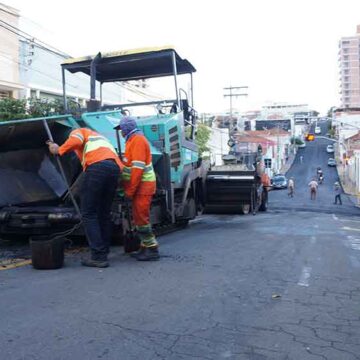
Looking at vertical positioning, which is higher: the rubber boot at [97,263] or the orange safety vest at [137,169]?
the orange safety vest at [137,169]

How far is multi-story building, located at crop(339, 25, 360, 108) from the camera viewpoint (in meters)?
154

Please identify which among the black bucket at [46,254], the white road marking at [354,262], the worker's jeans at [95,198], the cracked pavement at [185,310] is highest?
the worker's jeans at [95,198]

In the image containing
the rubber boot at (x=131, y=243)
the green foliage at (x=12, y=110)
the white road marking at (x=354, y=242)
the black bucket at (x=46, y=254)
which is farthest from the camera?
the green foliage at (x=12, y=110)

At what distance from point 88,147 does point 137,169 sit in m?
0.66

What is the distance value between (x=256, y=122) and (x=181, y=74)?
107741mm

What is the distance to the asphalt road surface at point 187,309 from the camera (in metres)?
3.47

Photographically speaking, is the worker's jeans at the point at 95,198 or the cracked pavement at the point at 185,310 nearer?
the cracked pavement at the point at 185,310

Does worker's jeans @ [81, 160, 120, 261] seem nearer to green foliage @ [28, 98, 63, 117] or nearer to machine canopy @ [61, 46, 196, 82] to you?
machine canopy @ [61, 46, 196, 82]

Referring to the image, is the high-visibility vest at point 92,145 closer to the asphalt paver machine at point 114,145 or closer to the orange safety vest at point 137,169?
the orange safety vest at point 137,169

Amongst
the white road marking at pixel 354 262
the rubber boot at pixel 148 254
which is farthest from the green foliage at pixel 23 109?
the white road marking at pixel 354 262

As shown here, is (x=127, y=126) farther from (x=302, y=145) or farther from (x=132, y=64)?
(x=302, y=145)

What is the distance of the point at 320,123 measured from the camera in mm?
141250

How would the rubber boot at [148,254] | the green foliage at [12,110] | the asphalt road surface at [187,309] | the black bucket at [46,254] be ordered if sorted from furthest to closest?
the green foliage at [12,110] < the rubber boot at [148,254] < the black bucket at [46,254] < the asphalt road surface at [187,309]

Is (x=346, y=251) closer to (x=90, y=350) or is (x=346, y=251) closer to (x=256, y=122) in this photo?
(x=90, y=350)
